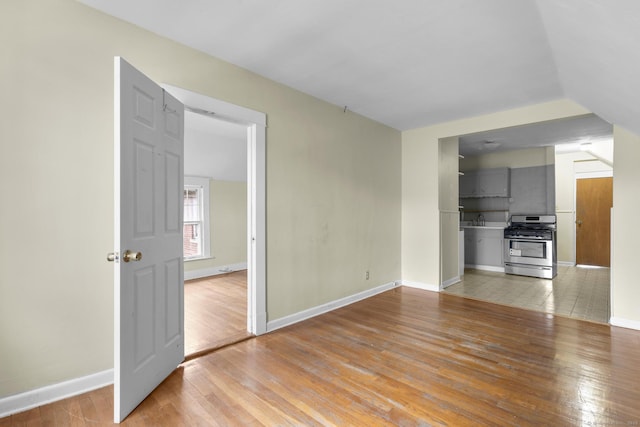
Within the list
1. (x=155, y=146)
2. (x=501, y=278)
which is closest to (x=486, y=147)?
(x=501, y=278)

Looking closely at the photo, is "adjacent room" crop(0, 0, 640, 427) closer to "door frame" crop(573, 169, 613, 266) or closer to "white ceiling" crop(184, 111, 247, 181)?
"white ceiling" crop(184, 111, 247, 181)

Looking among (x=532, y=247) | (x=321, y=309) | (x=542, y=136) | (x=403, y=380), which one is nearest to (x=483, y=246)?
(x=532, y=247)

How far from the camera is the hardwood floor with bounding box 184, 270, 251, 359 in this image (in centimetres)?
288

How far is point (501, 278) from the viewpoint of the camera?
5586 mm

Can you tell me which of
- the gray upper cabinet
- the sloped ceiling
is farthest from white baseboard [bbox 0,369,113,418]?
the gray upper cabinet

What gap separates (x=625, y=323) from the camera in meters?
3.22

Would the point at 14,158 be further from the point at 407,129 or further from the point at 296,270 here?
the point at 407,129

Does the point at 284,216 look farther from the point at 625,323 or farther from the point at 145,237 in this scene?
the point at 625,323

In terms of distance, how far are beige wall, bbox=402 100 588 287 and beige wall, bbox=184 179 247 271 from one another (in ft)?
11.1

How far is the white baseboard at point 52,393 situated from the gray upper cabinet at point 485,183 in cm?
690

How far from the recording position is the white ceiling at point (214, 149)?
15.0 ft

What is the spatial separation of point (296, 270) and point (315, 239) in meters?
0.44

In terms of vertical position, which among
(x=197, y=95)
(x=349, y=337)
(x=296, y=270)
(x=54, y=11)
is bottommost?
(x=349, y=337)

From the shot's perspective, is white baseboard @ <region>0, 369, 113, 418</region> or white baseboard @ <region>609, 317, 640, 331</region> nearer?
white baseboard @ <region>0, 369, 113, 418</region>
